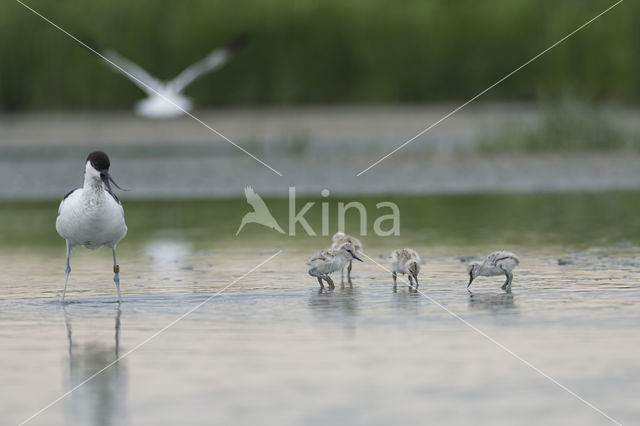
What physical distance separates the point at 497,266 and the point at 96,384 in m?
4.15

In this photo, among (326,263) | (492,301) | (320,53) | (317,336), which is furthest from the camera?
(320,53)

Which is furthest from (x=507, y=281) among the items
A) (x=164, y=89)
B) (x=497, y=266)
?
(x=164, y=89)

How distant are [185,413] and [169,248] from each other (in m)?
7.49

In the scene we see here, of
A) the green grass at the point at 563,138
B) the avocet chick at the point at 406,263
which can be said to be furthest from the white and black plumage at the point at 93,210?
the green grass at the point at 563,138

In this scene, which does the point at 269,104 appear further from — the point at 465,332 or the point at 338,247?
the point at 465,332

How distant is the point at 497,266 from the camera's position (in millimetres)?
10180

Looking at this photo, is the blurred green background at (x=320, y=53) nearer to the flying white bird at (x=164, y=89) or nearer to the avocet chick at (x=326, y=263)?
the flying white bird at (x=164, y=89)

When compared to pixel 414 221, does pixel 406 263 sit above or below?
below

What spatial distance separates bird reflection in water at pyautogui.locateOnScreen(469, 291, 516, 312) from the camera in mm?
9250

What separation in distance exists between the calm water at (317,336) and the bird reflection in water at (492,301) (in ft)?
0.07

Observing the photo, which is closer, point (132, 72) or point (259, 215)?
point (259, 215)

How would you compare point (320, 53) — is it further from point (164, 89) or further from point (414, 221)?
point (414, 221)

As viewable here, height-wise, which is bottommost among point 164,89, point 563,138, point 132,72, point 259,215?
point 259,215

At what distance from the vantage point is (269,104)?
99.8ft
